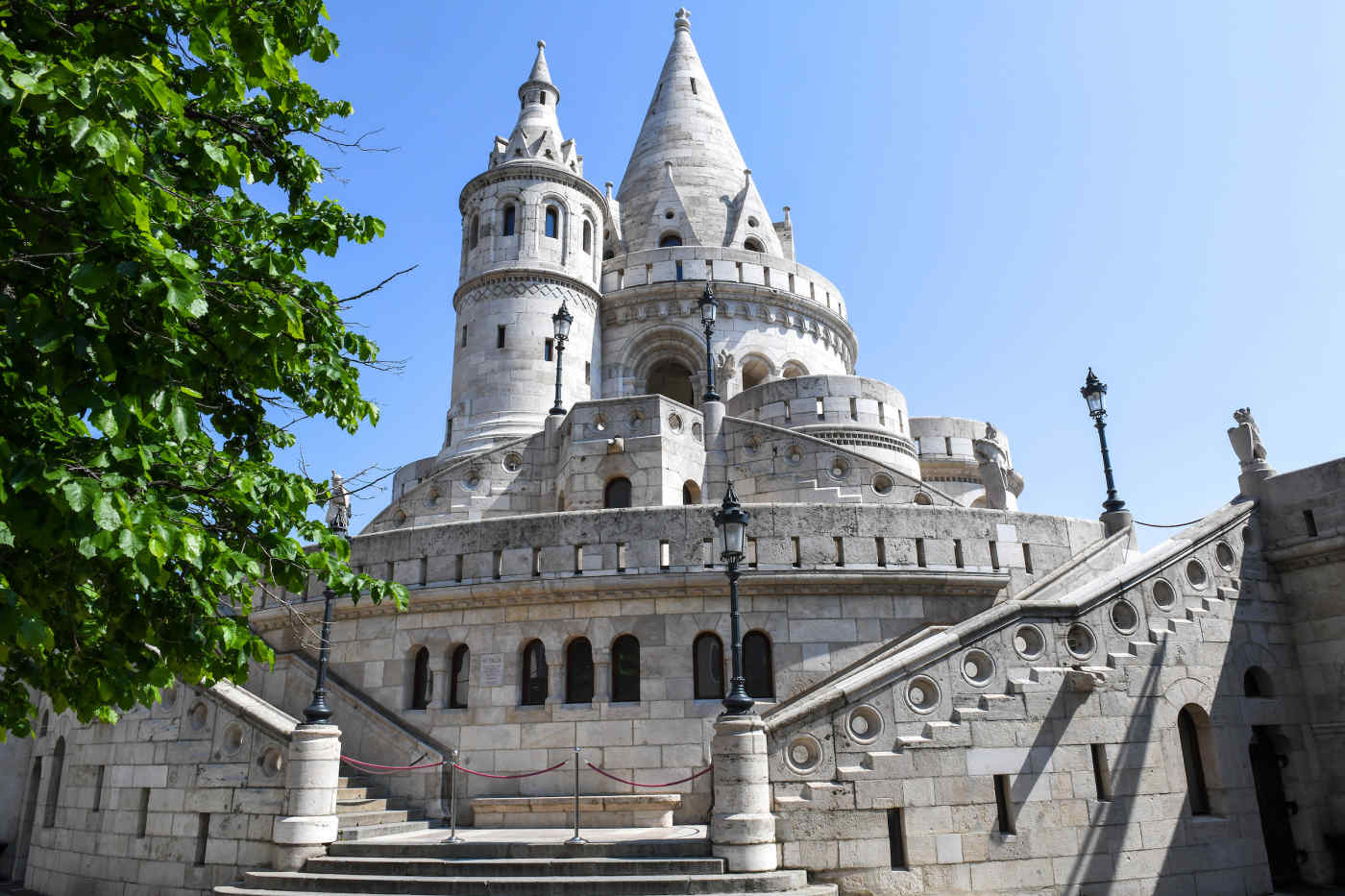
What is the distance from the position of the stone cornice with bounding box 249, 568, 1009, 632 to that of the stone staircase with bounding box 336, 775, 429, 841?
2668 mm

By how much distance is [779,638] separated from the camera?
1384 centimetres

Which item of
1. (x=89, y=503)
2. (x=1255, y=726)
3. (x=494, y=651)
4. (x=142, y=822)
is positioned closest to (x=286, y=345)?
(x=89, y=503)

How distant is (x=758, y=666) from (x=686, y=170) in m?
28.7

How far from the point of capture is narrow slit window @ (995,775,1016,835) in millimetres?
10820

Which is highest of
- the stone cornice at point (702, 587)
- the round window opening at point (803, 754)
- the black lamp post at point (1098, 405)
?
the black lamp post at point (1098, 405)

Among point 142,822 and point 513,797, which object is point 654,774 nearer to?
point 513,797

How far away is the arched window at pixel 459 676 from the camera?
14508 millimetres

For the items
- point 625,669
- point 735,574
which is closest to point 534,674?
point 625,669

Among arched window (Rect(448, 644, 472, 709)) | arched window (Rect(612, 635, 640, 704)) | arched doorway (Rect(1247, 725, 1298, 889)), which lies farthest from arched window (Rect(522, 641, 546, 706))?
arched doorway (Rect(1247, 725, 1298, 889))

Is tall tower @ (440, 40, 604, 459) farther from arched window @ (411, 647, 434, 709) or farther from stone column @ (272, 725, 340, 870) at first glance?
stone column @ (272, 725, 340, 870)

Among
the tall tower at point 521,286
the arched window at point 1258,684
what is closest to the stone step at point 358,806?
the arched window at point 1258,684

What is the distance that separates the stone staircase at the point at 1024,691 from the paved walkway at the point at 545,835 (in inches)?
96.8

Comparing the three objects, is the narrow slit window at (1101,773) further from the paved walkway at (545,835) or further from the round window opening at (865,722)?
the paved walkway at (545,835)

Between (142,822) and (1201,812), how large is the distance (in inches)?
547
